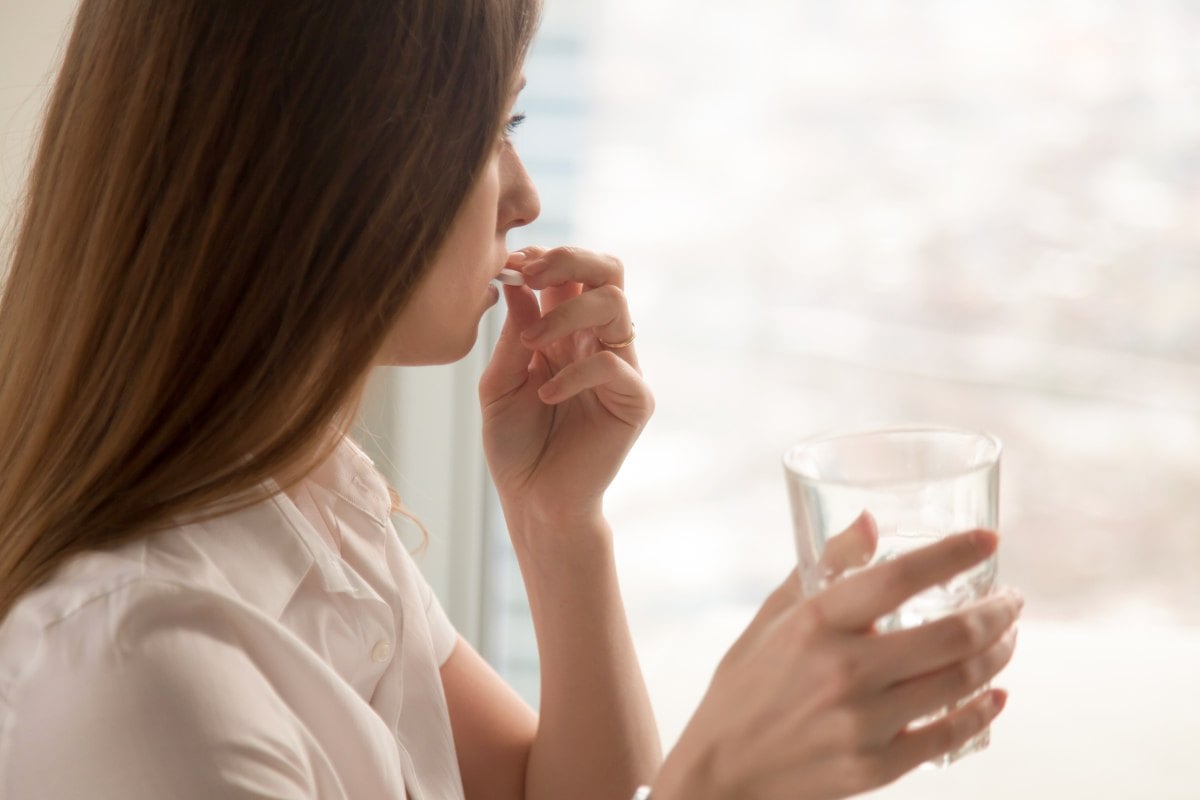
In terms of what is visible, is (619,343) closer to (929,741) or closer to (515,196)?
(515,196)

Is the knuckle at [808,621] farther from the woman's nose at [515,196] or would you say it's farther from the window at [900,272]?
the window at [900,272]

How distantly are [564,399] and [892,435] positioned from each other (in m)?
0.48

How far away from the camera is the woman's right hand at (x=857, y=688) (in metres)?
0.55

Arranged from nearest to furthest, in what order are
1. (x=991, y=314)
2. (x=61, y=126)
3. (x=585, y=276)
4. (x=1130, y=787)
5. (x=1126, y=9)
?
1. (x=61, y=126)
2. (x=585, y=276)
3. (x=1130, y=787)
4. (x=1126, y=9)
5. (x=991, y=314)

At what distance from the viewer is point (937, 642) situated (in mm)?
551

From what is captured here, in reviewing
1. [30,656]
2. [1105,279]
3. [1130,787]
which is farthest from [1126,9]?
[30,656]

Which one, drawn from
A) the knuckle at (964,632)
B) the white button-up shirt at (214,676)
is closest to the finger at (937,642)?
the knuckle at (964,632)

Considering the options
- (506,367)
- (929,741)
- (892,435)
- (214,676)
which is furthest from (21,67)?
(929,741)

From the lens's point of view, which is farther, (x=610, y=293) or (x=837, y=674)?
(x=610, y=293)

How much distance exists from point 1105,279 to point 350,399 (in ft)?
5.01

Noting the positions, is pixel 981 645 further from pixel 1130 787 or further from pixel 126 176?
pixel 1130 787

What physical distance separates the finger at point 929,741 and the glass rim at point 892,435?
12cm

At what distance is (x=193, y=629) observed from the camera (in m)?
0.74

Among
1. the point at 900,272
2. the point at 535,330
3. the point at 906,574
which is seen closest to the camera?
the point at 906,574
